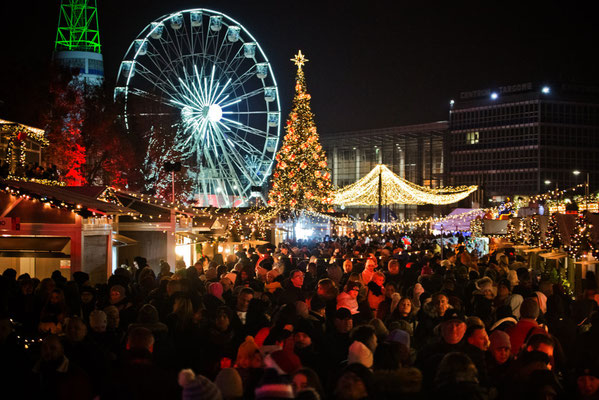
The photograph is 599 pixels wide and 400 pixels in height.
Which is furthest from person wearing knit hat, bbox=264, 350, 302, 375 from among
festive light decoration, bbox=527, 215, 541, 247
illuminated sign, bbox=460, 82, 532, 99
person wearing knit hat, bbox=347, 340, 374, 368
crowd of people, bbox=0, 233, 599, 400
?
illuminated sign, bbox=460, 82, 532, 99

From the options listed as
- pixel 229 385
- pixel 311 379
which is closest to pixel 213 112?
pixel 229 385

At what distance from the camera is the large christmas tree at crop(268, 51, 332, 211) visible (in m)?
44.0

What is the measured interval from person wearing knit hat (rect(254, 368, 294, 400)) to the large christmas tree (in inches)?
A: 1532

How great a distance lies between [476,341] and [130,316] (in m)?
4.41

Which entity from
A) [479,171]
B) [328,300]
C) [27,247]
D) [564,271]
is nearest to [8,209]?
[27,247]

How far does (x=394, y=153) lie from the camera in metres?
104

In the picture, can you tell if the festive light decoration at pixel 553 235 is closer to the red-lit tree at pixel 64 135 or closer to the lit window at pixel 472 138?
the red-lit tree at pixel 64 135

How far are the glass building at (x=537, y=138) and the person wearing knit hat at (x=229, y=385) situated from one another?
3239 inches

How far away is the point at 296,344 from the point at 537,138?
85.0 metres

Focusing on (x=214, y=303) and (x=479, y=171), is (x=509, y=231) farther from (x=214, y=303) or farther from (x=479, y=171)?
(x=479, y=171)

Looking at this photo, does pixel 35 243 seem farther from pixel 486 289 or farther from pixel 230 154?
pixel 230 154

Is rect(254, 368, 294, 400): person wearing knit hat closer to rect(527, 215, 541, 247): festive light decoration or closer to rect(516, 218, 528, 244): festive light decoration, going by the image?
rect(527, 215, 541, 247): festive light decoration

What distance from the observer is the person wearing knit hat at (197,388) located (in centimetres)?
496

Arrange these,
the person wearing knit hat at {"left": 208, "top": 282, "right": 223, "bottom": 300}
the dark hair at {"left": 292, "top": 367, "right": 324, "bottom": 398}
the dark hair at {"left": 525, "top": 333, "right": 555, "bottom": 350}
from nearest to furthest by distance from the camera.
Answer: the dark hair at {"left": 292, "top": 367, "right": 324, "bottom": 398}, the dark hair at {"left": 525, "top": 333, "right": 555, "bottom": 350}, the person wearing knit hat at {"left": 208, "top": 282, "right": 223, "bottom": 300}
